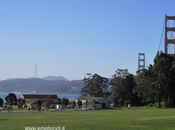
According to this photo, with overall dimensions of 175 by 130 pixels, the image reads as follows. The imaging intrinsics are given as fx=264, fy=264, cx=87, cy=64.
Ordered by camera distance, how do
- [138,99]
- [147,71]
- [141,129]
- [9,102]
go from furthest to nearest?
[138,99] → [9,102] → [147,71] → [141,129]

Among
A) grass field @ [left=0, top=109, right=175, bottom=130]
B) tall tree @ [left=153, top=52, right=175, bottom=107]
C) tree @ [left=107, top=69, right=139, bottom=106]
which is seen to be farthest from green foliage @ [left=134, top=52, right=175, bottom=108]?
grass field @ [left=0, top=109, right=175, bottom=130]

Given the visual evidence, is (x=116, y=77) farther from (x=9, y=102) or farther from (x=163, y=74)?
(x=9, y=102)

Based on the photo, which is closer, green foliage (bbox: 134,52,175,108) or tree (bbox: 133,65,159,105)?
green foliage (bbox: 134,52,175,108)

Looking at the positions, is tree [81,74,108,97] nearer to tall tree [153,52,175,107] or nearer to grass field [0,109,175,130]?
tall tree [153,52,175,107]

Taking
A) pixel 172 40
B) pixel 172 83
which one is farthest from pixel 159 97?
pixel 172 40

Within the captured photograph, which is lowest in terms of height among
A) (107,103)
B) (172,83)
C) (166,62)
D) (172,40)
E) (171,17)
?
(107,103)

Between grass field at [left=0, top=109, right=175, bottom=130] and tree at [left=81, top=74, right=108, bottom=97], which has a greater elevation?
tree at [left=81, top=74, right=108, bottom=97]

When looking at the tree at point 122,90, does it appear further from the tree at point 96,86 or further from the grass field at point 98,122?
the grass field at point 98,122

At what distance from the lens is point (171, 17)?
82.2 meters

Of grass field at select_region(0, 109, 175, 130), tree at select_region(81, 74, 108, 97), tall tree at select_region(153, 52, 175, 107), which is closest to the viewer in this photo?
grass field at select_region(0, 109, 175, 130)

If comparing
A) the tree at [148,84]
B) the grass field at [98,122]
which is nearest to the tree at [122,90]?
the tree at [148,84]

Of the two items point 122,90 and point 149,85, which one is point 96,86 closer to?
point 122,90

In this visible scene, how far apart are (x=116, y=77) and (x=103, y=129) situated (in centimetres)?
7287

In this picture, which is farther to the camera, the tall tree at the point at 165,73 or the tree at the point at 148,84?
the tree at the point at 148,84
